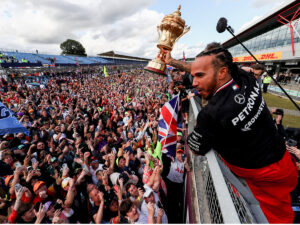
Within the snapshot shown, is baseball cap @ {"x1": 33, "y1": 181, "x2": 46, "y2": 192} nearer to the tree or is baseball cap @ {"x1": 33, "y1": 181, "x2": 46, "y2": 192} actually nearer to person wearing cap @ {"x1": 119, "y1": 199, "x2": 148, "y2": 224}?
person wearing cap @ {"x1": 119, "y1": 199, "x2": 148, "y2": 224}

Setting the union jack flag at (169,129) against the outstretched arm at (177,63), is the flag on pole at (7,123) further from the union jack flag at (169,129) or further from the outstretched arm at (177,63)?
the outstretched arm at (177,63)

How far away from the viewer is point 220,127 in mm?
1206

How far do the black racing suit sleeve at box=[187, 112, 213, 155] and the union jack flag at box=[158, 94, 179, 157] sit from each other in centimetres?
171

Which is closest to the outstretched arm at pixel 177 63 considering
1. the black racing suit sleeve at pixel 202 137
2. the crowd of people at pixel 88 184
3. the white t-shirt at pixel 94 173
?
the black racing suit sleeve at pixel 202 137

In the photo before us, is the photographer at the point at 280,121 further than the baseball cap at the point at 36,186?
Yes

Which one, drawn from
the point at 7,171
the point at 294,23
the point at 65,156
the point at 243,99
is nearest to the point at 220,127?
the point at 243,99

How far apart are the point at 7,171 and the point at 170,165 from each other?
14.8 ft

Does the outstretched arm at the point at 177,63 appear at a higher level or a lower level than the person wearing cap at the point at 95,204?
higher

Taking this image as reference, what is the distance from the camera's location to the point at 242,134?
1.23m

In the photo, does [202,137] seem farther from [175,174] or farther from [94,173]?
[94,173]

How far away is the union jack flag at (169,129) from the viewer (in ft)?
10.1

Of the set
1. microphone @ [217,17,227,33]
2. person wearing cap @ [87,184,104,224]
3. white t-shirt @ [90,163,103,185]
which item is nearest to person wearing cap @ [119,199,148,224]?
person wearing cap @ [87,184,104,224]

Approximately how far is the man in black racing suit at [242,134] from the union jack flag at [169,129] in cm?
162

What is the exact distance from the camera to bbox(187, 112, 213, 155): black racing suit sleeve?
1.25 m
